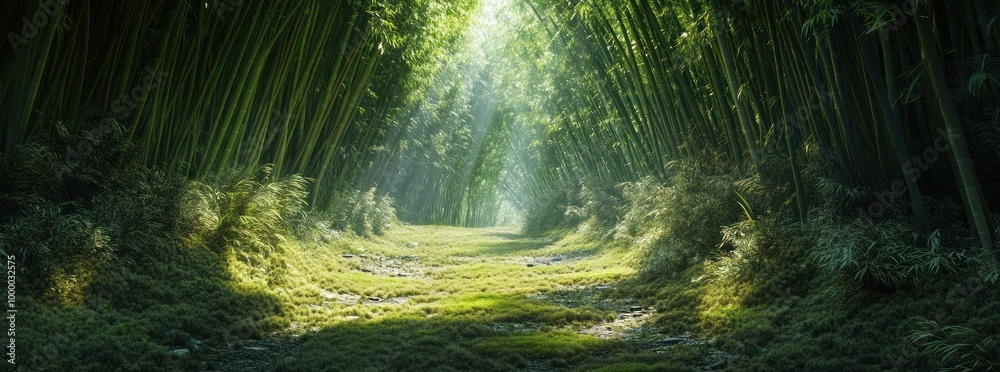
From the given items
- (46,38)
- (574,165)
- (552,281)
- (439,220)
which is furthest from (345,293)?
(439,220)

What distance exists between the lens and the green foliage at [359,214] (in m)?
8.73

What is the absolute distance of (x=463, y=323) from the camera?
3.96 metres

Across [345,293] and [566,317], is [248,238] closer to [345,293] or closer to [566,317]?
[345,293]

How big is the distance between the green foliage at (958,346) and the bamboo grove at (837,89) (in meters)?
0.49

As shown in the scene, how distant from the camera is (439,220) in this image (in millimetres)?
21359
